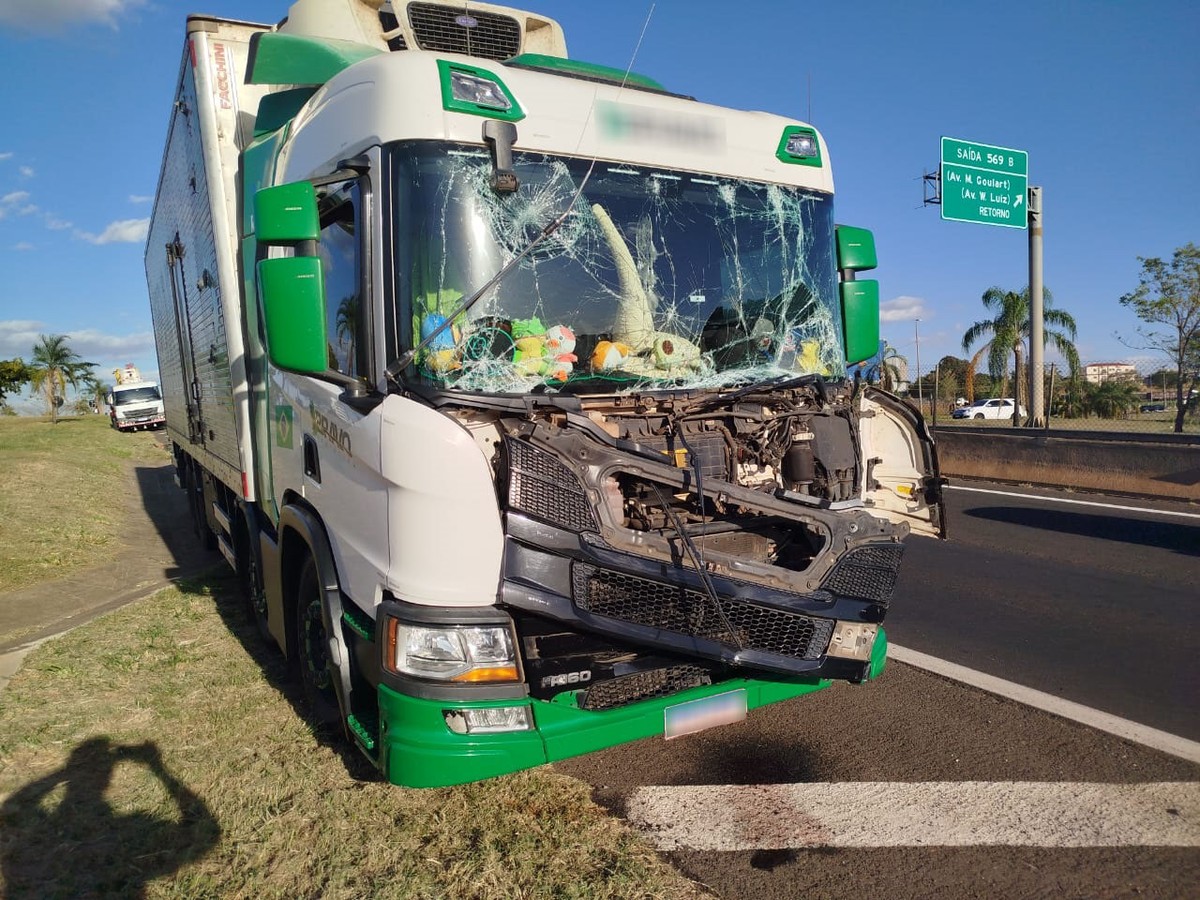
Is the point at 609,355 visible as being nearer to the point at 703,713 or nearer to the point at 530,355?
the point at 530,355

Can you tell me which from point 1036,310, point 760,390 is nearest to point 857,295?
point 760,390

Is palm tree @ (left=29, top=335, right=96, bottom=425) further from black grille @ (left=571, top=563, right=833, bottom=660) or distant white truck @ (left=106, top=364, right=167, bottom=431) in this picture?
black grille @ (left=571, top=563, right=833, bottom=660)

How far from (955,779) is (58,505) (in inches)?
563

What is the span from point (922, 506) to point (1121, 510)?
25.2 feet

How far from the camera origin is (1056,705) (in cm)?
430

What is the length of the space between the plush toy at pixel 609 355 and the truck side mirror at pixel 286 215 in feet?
3.96

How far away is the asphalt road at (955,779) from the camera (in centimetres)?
296

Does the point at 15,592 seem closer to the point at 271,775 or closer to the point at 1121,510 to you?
the point at 271,775

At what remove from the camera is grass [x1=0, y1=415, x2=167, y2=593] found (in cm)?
946

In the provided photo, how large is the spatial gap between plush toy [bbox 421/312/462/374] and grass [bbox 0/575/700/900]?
186cm

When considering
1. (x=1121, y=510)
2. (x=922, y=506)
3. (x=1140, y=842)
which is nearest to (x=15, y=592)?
(x=922, y=506)

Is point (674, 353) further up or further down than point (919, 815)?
further up

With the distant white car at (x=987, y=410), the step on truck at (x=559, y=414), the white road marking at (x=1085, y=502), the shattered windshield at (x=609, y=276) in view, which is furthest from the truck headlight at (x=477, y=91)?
the distant white car at (x=987, y=410)

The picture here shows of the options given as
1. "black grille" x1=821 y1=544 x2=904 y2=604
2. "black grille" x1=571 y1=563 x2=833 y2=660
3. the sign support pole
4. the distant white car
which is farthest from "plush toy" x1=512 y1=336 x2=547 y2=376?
the distant white car
